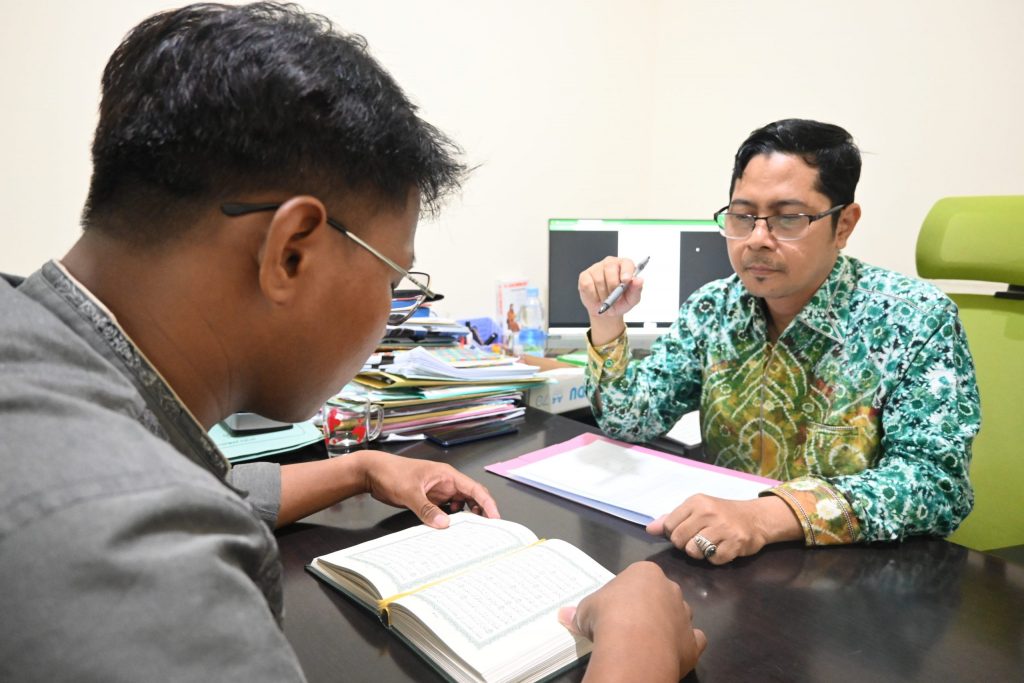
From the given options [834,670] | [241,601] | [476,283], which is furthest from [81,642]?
[476,283]

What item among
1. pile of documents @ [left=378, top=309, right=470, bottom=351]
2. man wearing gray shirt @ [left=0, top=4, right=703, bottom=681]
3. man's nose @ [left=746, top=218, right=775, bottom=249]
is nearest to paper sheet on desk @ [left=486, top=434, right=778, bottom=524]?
man wearing gray shirt @ [left=0, top=4, right=703, bottom=681]

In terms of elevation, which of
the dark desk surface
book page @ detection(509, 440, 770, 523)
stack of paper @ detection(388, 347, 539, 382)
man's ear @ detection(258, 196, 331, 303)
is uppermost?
man's ear @ detection(258, 196, 331, 303)

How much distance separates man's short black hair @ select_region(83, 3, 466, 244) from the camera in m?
0.51

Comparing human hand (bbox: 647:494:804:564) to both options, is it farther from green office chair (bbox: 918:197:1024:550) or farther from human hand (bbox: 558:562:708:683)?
green office chair (bbox: 918:197:1024:550)

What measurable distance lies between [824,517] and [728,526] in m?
0.17

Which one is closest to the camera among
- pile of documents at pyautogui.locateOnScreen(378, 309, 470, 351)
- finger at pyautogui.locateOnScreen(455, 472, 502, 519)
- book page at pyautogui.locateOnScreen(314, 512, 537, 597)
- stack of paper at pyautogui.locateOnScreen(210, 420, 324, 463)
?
book page at pyautogui.locateOnScreen(314, 512, 537, 597)

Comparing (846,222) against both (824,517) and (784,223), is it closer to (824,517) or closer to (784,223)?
(784,223)

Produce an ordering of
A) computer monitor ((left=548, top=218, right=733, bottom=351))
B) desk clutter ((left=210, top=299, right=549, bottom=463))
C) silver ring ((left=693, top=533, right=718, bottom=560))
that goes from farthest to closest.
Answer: computer monitor ((left=548, top=218, right=733, bottom=351)), desk clutter ((left=210, top=299, right=549, bottom=463)), silver ring ((left=693, top=533, right=718, bottom=560))

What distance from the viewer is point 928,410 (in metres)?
1.16

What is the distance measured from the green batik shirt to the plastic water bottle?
0.88 metres

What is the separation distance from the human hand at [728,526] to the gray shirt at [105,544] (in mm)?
624

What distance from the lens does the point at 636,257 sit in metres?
2.37

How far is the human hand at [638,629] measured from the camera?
59 centimetres

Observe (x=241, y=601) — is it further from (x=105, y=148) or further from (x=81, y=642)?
(x=105, y=148)
